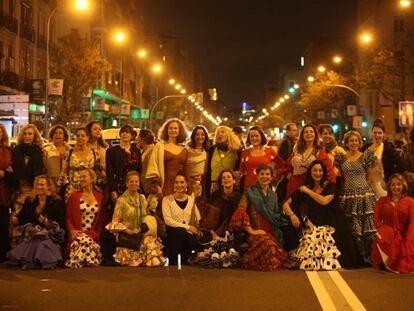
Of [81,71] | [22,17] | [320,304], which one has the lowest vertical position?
[320,304]

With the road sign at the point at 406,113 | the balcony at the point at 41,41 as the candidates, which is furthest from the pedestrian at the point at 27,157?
the balcony at the point at 41,41

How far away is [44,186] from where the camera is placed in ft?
33.6

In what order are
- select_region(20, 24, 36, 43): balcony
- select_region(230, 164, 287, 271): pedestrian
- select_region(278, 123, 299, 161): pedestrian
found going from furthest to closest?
1. select_region(20, 24, 36, 43): balcony
2. select_region(278, 123, 299, 161): pedestrian
3. select_region(230, 164, 287, 271): pedestrian

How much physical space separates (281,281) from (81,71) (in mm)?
33964

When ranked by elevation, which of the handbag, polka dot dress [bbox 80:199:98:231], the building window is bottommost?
the handbag

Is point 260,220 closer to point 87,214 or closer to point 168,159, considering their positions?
point 168,159

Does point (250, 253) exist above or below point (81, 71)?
below

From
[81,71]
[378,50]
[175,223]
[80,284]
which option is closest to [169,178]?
[175,223]

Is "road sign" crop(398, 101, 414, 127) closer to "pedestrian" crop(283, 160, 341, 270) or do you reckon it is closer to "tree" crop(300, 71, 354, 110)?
"pedestrian" crop(283, 160, 341, 270)

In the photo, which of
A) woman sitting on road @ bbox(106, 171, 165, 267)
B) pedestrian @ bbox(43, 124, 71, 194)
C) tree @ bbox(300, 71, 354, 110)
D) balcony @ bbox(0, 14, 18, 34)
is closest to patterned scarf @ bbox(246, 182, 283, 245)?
woman sitting on road @ bbox(106, 171, 165, 267)

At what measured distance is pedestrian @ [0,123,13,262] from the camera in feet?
34.8

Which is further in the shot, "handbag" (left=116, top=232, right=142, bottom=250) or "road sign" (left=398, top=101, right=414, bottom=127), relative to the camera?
"road sign" (left=398, top=101, right=414, bottom=127)

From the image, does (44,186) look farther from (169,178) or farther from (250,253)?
(250,253)

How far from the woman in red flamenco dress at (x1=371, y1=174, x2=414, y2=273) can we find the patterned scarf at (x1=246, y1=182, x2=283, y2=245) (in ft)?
4.63
